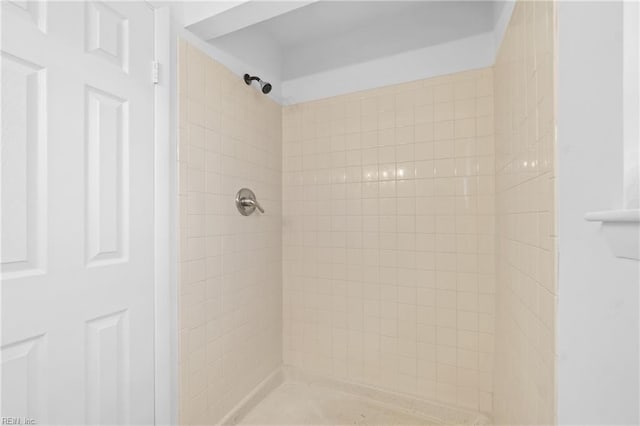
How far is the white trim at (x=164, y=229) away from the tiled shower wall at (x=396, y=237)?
86cm

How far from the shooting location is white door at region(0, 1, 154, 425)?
80 centimetres

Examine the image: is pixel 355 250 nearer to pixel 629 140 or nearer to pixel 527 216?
pixel 527 216

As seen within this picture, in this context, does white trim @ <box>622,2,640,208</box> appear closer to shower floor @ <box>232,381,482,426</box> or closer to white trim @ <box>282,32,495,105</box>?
white trim @ <box>282,32,495,105</box>

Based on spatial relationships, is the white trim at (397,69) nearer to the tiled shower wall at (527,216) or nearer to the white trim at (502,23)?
the white trim at (502,23)

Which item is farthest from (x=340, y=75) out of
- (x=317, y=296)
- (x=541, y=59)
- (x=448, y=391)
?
(x=448, y=391)

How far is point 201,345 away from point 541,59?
5.30 feet

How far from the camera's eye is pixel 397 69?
172cm

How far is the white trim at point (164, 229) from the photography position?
1177 mm

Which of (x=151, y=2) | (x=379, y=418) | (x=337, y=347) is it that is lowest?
(x=379, y=418)

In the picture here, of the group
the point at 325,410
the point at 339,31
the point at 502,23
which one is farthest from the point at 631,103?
the point at 325,410

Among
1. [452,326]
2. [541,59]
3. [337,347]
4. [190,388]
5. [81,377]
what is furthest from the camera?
[337,347]

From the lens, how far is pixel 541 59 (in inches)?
29.5

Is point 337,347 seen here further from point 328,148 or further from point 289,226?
point 328,148

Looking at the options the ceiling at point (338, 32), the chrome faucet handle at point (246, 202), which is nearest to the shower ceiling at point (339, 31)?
the ceiling at point (338, 32)
